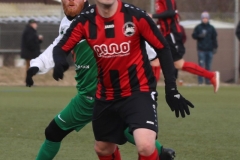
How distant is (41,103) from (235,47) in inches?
299

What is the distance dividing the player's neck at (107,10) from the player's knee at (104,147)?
1.01m

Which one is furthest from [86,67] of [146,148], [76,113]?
[146,148]

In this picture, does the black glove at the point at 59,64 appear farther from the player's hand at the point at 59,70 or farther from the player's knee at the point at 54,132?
the player's knee at the point at 54,132

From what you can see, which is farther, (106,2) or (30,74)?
(30,74)

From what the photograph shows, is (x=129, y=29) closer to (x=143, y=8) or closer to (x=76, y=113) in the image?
(x=76, y=113)

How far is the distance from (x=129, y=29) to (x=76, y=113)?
1.18m

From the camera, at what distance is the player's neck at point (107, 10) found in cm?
506

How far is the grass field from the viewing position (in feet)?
23.2

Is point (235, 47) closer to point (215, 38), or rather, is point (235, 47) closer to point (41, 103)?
point (215, 38)

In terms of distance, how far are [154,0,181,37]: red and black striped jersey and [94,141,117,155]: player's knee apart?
5.93 meters

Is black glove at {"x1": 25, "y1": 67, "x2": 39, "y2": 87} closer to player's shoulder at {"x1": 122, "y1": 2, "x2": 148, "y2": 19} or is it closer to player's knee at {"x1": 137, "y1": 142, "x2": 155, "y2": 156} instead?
player's shoulder at {"x1": 122, "y1": 2, "x2": 148, "y2": 19}

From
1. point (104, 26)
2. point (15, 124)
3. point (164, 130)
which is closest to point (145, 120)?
point (104, 26)

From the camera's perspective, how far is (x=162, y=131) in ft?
28.6

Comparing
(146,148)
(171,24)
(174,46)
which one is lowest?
(174,46)
